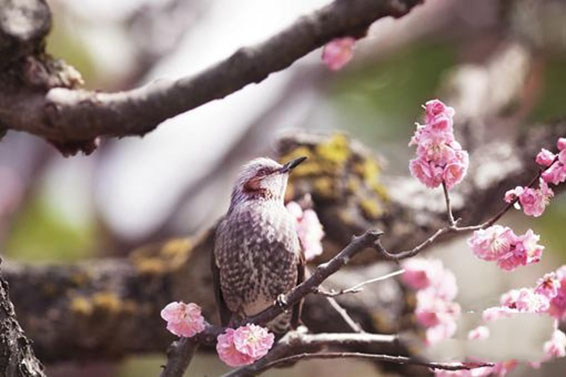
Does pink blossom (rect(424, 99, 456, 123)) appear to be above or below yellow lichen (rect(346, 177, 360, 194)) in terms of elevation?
below

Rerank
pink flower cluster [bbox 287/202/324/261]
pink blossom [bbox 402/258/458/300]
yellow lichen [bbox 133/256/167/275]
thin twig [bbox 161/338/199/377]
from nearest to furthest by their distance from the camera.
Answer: thin twig [bbox 161/338/199/377] → pink flower cluster [bbox 287/202/324/261] → pink blossom [bbox 402/258/458/300] → yellow lichen [bbox 133/256/167/275]

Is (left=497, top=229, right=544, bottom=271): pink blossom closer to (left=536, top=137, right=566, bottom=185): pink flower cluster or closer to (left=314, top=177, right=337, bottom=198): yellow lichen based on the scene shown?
(left=536, top=137, right=566, bottom=185): pink flower cluster

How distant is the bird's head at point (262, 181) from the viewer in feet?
10.2

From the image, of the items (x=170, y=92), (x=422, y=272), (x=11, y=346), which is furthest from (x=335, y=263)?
(x=422, y=272)

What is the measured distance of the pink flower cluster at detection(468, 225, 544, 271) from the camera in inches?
102

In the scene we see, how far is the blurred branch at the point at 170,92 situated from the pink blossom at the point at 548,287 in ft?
2.58

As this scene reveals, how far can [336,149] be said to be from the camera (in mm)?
4199

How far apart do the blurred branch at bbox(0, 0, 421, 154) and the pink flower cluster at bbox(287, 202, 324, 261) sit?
17.3 inches

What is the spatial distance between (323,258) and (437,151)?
153 centimetres

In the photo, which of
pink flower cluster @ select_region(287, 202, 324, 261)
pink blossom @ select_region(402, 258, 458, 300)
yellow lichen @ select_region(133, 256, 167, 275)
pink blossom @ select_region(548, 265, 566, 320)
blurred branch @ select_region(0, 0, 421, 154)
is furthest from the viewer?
yellow lichen @ select_region(133, 256, 167, 275)

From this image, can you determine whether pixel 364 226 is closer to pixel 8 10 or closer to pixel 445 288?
pixel 445 288

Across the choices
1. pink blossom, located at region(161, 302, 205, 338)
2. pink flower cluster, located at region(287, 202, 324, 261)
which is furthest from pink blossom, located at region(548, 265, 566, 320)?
pink blossom, located at region(161, 302, 205, 338)

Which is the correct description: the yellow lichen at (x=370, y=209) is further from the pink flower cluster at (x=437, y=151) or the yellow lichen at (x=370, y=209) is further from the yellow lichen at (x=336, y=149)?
the pink flower cluster at (x=437, y=151)

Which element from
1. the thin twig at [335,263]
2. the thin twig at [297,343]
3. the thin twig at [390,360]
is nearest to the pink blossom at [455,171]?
the thin twig at [335,263]
